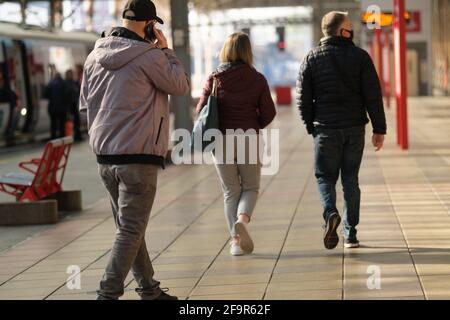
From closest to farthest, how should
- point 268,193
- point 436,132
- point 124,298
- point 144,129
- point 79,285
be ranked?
point 144,129, point 124,298, point 79,285, point 268,193, point 436,132

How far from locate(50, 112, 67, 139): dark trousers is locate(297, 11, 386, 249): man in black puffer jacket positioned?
19.0 metres

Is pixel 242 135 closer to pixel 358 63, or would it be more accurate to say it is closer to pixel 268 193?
pixel 358 63

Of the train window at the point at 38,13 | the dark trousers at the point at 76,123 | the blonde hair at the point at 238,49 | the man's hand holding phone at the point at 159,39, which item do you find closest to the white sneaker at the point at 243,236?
the blonde hair at the point at 238,49

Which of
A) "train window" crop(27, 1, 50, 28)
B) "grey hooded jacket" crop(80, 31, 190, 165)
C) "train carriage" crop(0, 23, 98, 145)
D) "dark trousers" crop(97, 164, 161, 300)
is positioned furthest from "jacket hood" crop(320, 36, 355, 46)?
"train window" crop(27, 1, 50, 28)

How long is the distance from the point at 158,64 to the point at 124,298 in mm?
1594

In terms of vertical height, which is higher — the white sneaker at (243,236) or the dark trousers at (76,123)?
the white sneaker at (243,236)

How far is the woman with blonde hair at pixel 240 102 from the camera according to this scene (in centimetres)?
878

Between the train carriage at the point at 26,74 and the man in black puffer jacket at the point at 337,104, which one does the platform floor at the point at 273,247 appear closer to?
the man in black puffer jacket at the point at 337,104

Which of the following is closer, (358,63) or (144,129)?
(144,129)

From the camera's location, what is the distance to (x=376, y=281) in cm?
735

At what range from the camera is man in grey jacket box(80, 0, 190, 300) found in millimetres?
6426

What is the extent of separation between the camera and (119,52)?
254 inches

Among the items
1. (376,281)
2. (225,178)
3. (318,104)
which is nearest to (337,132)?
(318,104)

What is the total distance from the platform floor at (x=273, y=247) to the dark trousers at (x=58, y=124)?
12.0 metres
